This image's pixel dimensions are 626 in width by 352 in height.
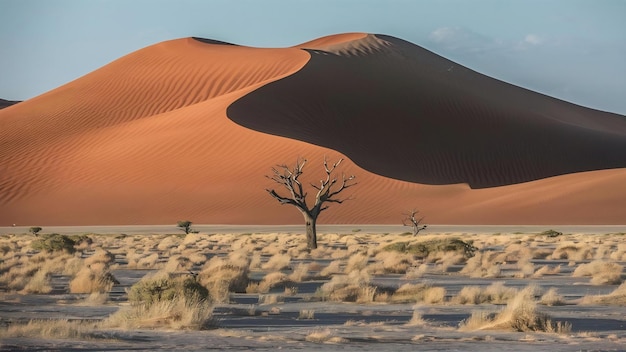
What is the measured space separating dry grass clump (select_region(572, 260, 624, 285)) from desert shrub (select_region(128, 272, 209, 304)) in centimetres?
984

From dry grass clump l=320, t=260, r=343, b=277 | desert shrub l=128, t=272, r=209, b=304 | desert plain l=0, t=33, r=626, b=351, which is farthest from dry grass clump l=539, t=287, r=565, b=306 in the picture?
dry grass clump l=320, t=260, r=343, b=277

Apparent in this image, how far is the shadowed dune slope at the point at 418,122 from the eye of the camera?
106m

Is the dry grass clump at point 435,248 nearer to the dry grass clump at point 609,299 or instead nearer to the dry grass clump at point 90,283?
the dry grass clump at point 90,283

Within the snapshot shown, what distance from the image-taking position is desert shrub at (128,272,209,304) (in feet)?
50.4

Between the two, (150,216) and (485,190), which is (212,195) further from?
(485,190)

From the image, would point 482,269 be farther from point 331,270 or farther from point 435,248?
point 435,248

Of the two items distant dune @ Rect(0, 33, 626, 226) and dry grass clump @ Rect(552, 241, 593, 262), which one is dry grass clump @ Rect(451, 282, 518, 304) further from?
distant dune @ Rect(0, 33, 626, 226)

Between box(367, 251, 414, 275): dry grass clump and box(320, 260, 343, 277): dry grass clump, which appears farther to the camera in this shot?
box(367, 251, 414, 275): dry grass clump

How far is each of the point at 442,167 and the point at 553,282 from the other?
8488cm

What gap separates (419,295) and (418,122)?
101 metres

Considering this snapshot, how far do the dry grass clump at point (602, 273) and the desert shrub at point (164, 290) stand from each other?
984cm

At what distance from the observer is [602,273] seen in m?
23.8

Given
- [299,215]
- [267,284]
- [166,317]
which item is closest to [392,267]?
[267,284]

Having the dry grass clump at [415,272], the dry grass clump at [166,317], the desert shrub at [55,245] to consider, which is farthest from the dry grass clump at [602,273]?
the desert shrub at [55,245]
